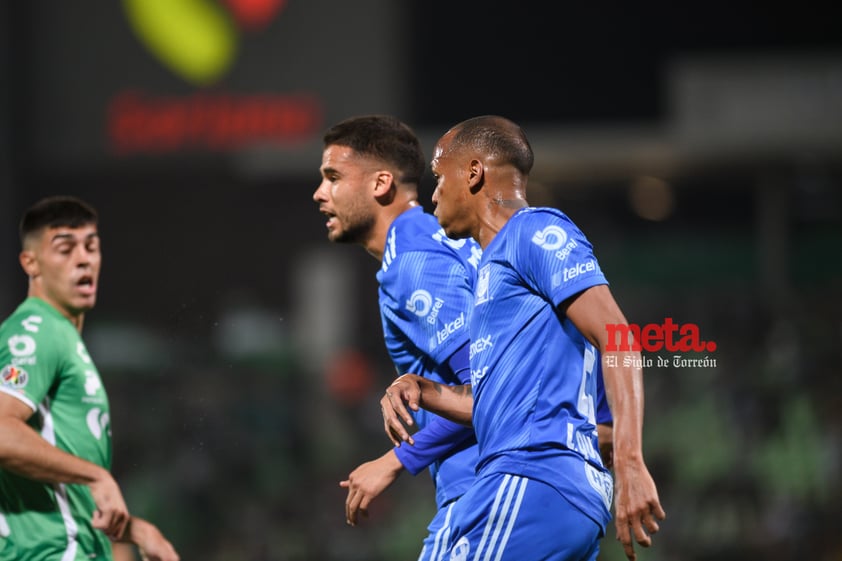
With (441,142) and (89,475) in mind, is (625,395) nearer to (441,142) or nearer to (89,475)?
(441,142)

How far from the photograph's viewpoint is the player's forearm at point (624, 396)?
308 centimetres

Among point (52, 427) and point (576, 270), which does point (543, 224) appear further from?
point (52, 427)

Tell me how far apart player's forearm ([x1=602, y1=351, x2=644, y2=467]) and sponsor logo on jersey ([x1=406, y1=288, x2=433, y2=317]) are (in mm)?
977

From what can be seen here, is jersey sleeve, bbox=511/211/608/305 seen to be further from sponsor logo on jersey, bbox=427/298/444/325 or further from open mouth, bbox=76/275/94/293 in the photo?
open mouth, bbox=76/275/94/293

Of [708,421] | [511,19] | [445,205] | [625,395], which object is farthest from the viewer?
[511,19]

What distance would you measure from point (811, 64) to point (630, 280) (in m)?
3.41

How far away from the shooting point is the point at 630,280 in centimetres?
1482

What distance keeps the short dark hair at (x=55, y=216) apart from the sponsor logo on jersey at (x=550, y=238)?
2465 mm

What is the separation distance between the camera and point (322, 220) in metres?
19.0

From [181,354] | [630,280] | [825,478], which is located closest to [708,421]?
[825,478]

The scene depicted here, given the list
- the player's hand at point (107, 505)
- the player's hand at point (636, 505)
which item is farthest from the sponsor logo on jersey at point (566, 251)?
the player's hand at point (107, 505)

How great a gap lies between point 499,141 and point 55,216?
224 centimetres

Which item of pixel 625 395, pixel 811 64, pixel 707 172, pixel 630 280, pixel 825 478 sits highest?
pixel 625 395

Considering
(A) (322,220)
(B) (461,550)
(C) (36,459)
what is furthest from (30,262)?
(A) (322,220)
